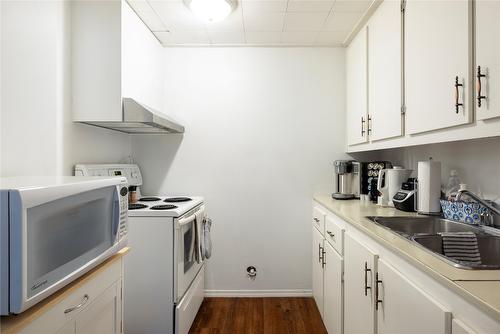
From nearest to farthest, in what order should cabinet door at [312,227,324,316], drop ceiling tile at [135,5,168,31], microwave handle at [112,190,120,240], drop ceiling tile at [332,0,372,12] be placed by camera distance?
microwave handle at [112,190,120,240] → drop ceiling tile at [332,0,372,12] → drop ceiling tile at [135,5,168,31] → cabinet door at [312,227,324,316]

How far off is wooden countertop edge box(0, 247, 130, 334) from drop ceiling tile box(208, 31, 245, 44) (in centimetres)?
200

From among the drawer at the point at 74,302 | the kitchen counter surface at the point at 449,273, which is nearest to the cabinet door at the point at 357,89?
the kitchen counter surface at the point at 449,273

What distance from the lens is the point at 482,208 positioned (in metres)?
1.33

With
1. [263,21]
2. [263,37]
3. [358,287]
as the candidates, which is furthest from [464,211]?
[263,37]

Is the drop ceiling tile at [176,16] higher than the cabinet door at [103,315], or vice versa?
the drop ceiling tile at [176,16]

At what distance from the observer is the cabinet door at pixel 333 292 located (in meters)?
1.73

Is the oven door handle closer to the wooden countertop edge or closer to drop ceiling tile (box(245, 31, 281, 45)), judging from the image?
the wooden countertop edge

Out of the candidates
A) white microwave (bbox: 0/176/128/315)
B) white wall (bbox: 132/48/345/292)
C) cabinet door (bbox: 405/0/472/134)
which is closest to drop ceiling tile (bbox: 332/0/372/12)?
cabinet door (bbox: 405/0/472/134)

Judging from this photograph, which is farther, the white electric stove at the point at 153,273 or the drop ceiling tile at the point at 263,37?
the drop ceiling tile at the point at 263,37

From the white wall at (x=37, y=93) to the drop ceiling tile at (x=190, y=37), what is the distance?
2.76 ft

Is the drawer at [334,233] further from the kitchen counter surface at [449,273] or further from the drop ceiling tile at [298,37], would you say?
the drop ceiling tile at [298,37]

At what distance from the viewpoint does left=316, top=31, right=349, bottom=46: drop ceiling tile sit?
2.42 metres

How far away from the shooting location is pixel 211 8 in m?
1.96

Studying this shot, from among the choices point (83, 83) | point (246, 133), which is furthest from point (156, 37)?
point (246, 133)
